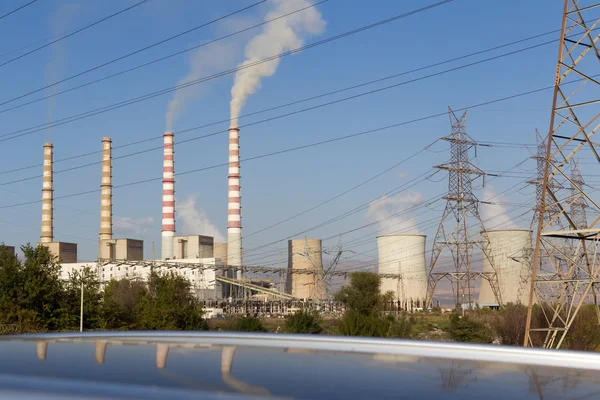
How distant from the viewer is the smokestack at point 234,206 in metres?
56.2

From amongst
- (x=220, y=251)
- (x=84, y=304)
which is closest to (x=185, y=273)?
(x=220, y=251)

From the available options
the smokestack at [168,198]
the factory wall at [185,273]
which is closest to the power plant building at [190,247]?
the smokestack at [168,198]

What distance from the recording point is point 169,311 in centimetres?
3288

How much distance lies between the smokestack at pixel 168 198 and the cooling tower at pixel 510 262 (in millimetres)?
24452

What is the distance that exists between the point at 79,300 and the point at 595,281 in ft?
74.1

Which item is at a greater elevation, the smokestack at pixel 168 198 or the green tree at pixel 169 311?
the smokestack at pixel 168 198

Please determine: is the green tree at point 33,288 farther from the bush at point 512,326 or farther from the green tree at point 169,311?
the bush at point 512,326

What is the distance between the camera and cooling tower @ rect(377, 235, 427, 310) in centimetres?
5281

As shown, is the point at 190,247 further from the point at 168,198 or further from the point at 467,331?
the point at 467,331

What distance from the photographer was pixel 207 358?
1623 mm

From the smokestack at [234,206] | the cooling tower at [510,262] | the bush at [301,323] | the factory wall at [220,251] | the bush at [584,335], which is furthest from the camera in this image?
the factory wall at [220,251]

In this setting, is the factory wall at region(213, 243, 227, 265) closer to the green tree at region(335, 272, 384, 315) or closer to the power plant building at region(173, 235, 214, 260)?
the power plant building at region(173, 235, 214, 260)

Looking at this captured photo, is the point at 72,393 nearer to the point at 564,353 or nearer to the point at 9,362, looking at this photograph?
the point at 9,362

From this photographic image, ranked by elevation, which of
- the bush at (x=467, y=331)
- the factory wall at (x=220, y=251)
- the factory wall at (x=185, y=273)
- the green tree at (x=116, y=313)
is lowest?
the bush at (x=467, y=331)
